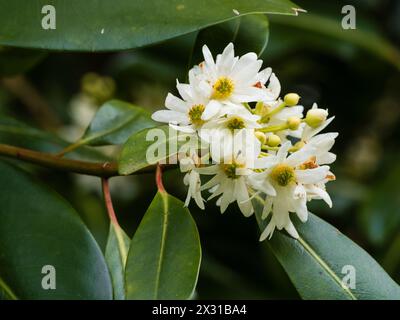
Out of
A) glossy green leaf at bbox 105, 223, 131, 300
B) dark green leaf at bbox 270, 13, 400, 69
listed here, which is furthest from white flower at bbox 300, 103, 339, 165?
dark green leaf at bbox 270, 13, 400, 69

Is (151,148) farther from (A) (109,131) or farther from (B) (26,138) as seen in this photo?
(B) (26,138)

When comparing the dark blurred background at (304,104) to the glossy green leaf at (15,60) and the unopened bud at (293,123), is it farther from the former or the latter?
the unopened bud at (293,123)

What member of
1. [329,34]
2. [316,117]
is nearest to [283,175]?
[316,117]

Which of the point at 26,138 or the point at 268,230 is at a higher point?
the point at 26,138
